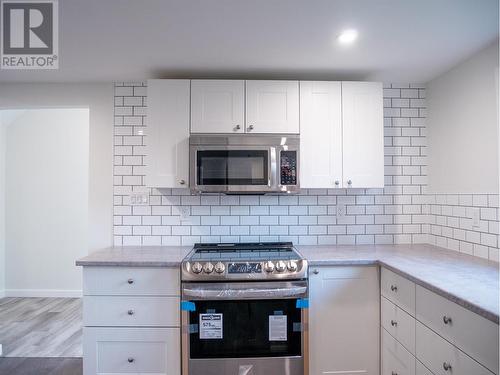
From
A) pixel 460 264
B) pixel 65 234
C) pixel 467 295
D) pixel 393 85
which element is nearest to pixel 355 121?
pixel 393 85

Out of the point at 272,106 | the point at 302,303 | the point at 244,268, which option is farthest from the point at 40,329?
the point at 272,106

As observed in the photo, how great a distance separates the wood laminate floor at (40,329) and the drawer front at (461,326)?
2.56 metres

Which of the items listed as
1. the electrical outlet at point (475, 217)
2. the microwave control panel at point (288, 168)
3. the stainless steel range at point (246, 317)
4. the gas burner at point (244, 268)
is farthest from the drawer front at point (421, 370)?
the microwave control panel at point (288, 168)

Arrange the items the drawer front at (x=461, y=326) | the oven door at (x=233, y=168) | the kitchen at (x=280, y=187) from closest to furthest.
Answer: the drawer front at (x=461, y=326) < the kitchen at (x=280, y=187) < the oven door at (x=233, y=168)

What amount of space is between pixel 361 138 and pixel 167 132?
1.48m

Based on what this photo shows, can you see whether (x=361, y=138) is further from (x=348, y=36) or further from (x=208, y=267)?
(x=208, y=267)

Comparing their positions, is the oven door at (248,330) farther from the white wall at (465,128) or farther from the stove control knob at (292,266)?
the white wall at (465,128)

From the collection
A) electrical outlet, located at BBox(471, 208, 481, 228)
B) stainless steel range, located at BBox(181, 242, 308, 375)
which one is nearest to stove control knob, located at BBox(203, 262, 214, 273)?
stainless steel range, located at BBox(181, 242, 308, 375)

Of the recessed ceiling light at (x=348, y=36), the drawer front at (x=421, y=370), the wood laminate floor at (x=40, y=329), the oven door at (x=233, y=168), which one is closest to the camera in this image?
the drawer front at (x=421, y=370)

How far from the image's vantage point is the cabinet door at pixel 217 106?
89.9 inches

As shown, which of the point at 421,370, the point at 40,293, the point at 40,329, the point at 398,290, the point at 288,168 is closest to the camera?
the point at 421,370

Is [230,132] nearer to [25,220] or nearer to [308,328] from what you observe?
[308,328]

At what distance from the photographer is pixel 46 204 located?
3871 mm

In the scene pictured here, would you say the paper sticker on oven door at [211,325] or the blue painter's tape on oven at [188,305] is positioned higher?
the blue painter's tape on oven at [188,305]
